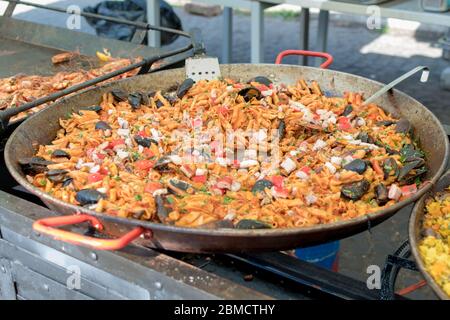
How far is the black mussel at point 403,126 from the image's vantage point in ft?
6.84

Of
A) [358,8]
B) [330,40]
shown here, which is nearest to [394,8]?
[358,8]

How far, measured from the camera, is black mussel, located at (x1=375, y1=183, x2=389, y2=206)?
1.73 m

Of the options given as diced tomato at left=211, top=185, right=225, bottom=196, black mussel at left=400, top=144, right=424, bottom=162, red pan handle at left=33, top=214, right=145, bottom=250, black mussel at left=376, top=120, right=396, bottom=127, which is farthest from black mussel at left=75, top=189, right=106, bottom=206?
black mussel at left=376, top=120, right=396, bottom=127

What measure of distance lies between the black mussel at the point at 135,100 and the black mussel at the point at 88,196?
0.70 meters

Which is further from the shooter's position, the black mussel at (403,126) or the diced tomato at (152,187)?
the black mussel at (403,126)

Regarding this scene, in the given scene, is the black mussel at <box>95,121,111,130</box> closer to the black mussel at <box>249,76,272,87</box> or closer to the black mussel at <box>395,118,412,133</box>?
the black mussel at <box>249,76,272,87</box>

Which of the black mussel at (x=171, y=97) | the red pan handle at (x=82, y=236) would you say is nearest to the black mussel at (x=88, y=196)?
the red pan handle at (x=82, y=236)

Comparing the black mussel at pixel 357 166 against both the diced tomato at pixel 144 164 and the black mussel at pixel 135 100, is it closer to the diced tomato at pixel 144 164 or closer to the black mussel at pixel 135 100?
the diced tomato at pixel 144 164

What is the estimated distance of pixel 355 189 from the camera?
175cm

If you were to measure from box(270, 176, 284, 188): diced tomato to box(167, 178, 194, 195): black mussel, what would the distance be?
258 mm

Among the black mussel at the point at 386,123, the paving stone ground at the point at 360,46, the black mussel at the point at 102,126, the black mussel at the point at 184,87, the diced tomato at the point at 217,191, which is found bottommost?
the paving stone ground at the point at 360,46

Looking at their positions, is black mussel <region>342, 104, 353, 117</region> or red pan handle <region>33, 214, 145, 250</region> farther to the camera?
black mussel <region>342, 104, 353, 117</region>

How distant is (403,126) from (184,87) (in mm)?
908

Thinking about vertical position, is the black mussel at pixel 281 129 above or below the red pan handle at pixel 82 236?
above
